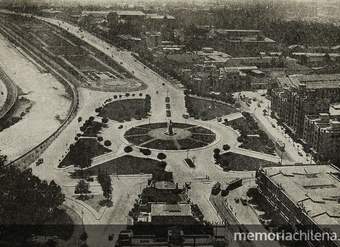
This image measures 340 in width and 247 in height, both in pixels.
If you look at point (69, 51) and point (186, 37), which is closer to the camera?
point (69, 51)

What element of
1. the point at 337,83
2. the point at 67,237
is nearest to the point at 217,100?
the point at 337,83

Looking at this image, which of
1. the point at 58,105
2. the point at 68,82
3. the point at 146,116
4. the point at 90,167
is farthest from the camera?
the point at 68,82

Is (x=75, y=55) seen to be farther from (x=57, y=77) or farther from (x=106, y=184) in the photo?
(x=106, y=184)

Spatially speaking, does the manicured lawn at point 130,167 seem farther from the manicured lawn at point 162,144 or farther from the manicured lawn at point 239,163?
the manicured lawn at point 239,163

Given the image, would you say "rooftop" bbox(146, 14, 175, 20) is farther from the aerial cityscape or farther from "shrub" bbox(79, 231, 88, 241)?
"shrub" bbox(79, 231, 88, 241)

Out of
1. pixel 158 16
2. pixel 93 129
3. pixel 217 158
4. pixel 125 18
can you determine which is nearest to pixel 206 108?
pixel 93 129

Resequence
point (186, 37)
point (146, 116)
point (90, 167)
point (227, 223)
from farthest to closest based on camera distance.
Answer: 1. point (186, 37)
2. point (146, 116)
3. point (90, 167)
4. point (227, 223)

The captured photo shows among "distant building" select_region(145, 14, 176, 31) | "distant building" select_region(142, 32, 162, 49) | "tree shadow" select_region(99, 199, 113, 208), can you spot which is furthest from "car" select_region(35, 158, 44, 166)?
"distant building" select_region(145, 14, 176, 31)

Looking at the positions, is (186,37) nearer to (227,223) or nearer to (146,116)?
(146,116)
